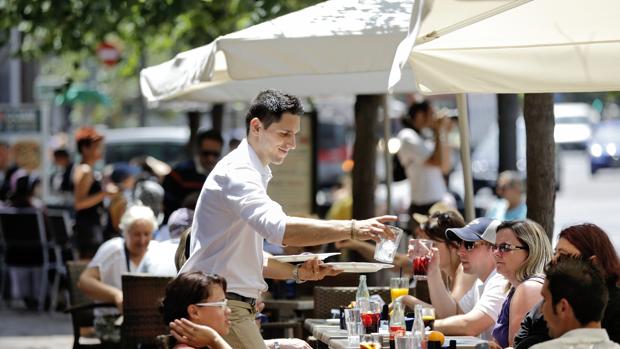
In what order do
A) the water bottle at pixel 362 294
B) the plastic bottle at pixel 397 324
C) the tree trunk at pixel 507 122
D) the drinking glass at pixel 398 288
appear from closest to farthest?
the plastic bottle at pixel 397 324 → the water bottle at pixel 362 294 → the drinking glass at pixel 398 288 → the tree trunk at pixel 507 122

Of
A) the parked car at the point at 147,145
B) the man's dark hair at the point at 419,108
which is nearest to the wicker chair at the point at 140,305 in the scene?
the man's dark hair at the point at 419,108

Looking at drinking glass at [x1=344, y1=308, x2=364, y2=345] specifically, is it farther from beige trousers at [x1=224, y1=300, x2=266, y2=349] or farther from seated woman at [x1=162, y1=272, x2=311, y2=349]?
seated woman at [x1=162, y1=272, x2=311, y2=349]

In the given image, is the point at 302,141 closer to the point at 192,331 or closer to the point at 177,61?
the point at 177,61

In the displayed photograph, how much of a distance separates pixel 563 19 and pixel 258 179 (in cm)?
192

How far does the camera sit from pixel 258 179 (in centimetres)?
643

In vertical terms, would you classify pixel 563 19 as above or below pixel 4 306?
above

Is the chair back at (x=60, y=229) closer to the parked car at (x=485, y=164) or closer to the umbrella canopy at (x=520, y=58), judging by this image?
the umbrella canopy at (x=520, y=58)

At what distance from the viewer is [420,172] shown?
50.1 ft

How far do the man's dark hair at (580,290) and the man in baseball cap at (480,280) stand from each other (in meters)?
2.02

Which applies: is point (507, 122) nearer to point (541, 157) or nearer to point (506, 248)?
point (541, 157)

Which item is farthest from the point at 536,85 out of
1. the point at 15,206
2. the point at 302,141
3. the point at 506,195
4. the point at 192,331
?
the point at 15,206

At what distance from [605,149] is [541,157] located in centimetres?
4084

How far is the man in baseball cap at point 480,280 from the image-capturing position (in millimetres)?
7461

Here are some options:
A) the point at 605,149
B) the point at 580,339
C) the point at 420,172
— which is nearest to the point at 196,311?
the point at 580,339
